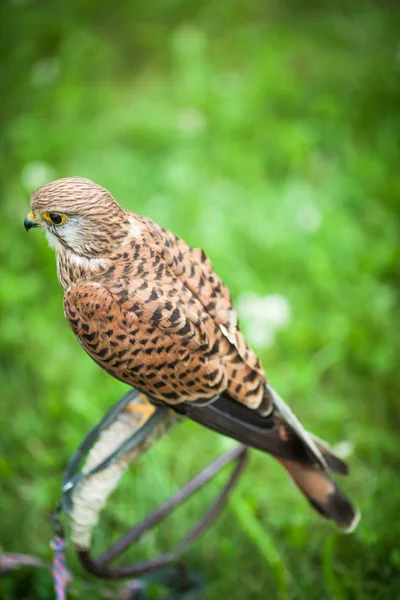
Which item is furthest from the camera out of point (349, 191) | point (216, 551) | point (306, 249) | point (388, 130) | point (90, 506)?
point (388, 130)

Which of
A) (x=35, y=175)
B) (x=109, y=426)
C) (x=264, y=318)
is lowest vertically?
(x=109, y=426)

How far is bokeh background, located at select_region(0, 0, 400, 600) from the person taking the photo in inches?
110

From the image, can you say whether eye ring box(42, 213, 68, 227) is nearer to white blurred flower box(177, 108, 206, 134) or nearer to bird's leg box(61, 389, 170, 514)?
bird's leg box(61, 389, 170, 514)

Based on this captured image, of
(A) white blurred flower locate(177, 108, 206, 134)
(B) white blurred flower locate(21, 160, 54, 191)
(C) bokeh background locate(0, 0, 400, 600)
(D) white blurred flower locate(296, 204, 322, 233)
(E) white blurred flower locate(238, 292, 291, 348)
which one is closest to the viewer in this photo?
(C) bokeh background locate(0, 0, 400, 600)

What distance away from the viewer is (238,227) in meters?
4.11

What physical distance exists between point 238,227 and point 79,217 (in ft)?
7.70

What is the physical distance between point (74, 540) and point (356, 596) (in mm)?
1129

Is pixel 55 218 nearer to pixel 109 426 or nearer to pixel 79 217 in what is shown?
pixel 79 217

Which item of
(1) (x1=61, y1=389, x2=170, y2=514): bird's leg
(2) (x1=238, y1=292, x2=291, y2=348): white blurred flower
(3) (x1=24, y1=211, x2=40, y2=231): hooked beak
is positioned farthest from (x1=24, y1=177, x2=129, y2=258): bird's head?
(2) (x1=238, y1=292, x2=291, y2=348): white blurred flower

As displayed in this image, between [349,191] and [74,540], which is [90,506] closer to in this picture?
[74,540]

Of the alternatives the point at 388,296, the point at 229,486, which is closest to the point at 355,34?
the point at 388,296

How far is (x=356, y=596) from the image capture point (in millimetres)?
2496

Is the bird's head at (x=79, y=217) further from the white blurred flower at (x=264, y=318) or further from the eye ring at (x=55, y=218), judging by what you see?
the white blurred flower at (x=264, y=318)

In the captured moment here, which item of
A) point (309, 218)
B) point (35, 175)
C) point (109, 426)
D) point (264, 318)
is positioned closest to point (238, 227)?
point (309, 218)
